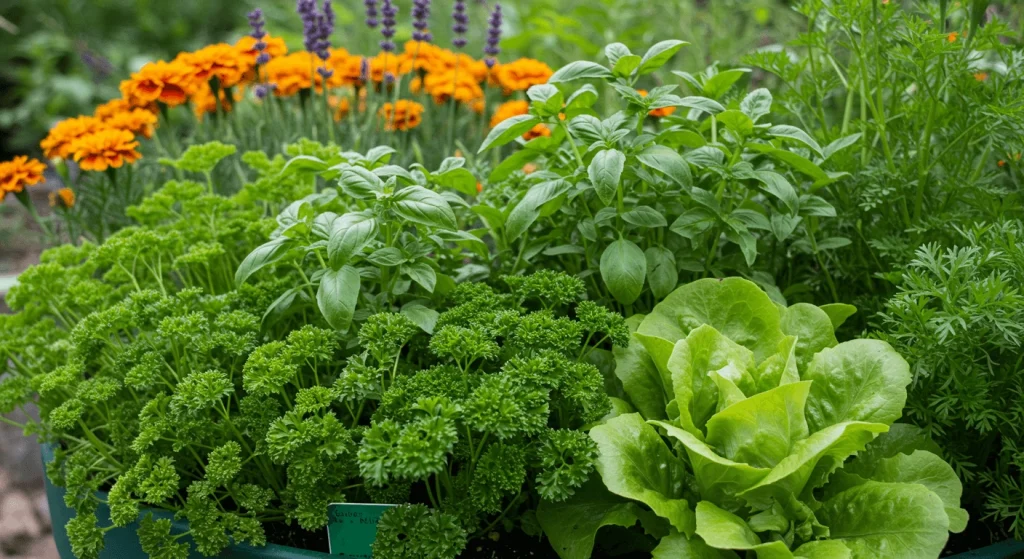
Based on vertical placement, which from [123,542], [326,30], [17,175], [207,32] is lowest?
[207,32]

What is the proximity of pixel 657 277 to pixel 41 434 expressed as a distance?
1.03 metres

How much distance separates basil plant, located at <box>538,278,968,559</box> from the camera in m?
0.96

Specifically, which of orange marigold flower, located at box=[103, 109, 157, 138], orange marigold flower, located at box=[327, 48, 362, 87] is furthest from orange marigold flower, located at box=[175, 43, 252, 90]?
orange marigold flower, located at box=[327, 48, 362, 87]

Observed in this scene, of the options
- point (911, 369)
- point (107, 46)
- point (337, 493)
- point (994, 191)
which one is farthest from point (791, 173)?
point (107, 46)

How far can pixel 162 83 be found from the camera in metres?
1.79

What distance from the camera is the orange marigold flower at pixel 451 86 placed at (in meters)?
2.17

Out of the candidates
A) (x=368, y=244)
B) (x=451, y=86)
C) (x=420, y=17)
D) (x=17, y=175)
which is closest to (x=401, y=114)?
(x=451, y=86)

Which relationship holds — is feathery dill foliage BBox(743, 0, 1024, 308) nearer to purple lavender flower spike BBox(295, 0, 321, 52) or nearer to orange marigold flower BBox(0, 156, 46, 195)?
purple lavender flower spike BBox(295, 0, 321, 52)

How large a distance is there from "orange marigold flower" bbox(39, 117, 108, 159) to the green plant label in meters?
1.08

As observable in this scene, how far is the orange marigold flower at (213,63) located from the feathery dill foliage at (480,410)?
1008 mm

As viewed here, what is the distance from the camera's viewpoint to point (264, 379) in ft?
3.53

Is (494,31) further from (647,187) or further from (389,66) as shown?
(647,187)

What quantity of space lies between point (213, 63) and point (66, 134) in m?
0.35

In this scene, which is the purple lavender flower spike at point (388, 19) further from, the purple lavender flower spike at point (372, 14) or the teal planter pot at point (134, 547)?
the teal planter pot at point (134, 547)
